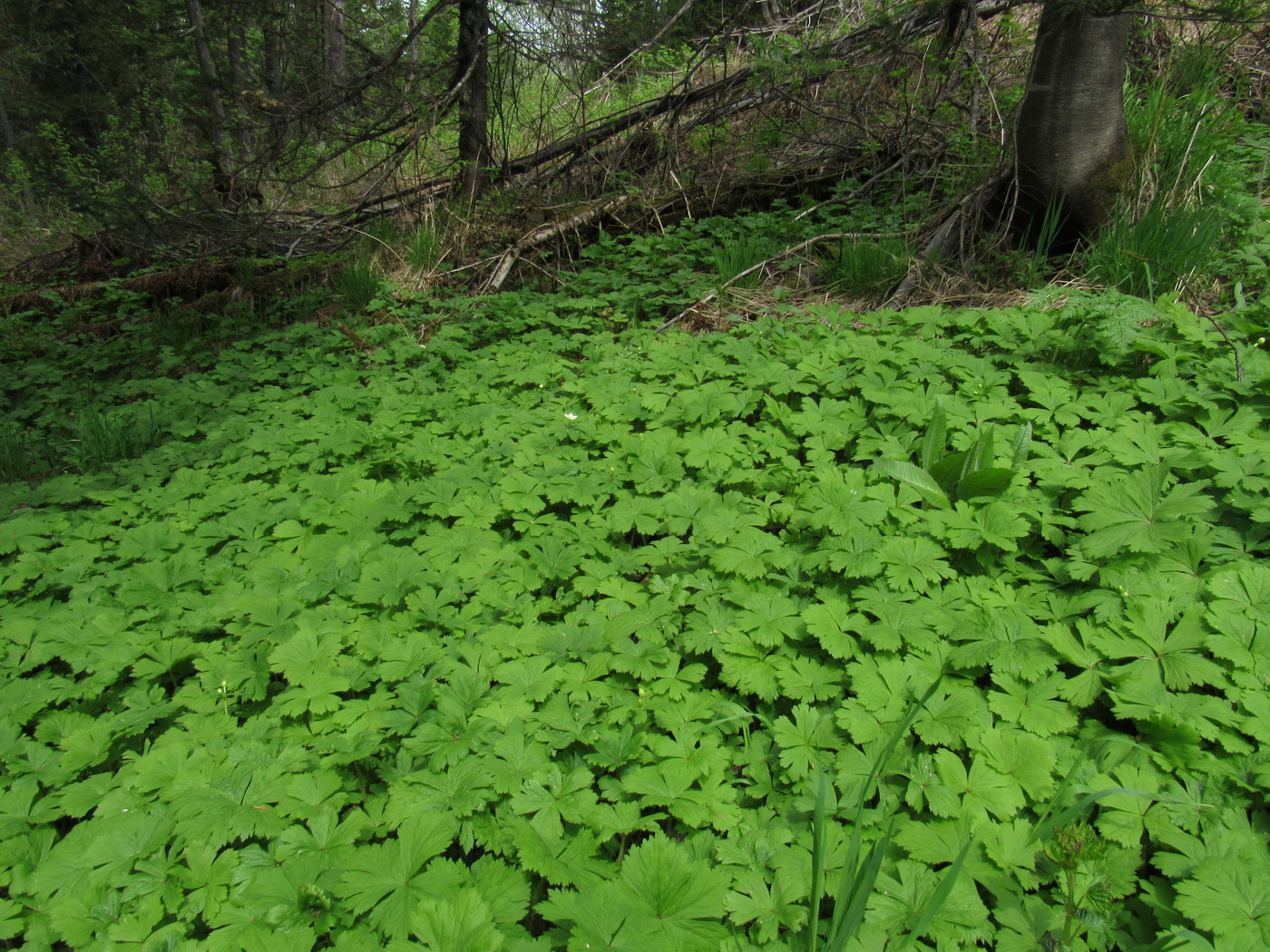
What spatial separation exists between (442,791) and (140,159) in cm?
1007

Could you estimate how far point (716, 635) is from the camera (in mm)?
1846

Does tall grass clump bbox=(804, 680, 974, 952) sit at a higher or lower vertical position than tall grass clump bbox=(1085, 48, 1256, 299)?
lower

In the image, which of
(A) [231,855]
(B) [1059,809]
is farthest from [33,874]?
(B) [1059,809]

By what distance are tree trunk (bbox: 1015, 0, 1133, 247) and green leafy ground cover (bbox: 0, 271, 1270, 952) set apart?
111 centimetres

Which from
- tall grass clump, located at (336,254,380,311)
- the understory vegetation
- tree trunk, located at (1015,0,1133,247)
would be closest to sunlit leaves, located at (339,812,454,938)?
the understory vegetation

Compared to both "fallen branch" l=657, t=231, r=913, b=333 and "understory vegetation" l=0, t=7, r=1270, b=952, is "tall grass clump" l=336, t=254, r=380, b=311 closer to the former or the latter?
"understory vegetation" l=0, t=7, r=1270, b=952

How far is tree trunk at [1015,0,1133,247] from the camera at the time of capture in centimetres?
336

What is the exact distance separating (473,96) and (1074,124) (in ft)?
16.3

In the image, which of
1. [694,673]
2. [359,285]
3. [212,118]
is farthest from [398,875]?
[212,118]

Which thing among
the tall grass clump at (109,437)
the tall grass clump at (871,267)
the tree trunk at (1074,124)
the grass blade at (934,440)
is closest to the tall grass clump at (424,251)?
the tall grass clump at (109,437)

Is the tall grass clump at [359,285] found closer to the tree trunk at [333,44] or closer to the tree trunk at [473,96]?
the tree trunk at [473,96]

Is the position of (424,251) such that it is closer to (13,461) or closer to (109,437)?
(109,437)

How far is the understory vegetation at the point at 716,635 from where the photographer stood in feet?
4.17

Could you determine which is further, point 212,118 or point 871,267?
point 212,118
